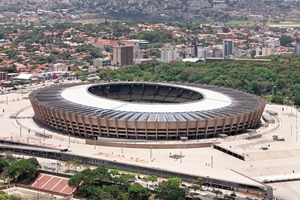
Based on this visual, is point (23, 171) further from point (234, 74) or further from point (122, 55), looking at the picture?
point (122, 55)

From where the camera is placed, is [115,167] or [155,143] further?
[155,143]

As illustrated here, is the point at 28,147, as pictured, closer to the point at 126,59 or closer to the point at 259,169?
the point at 259,169

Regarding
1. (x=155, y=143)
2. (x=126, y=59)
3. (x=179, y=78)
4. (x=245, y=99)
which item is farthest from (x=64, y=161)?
(x=126, y=59)

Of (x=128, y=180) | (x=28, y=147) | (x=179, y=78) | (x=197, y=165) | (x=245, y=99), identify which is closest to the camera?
(x=128, y=180)

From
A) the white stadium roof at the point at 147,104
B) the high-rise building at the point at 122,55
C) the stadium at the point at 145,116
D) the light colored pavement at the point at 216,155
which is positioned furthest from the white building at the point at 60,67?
the light colored pavement at the point at 216,155

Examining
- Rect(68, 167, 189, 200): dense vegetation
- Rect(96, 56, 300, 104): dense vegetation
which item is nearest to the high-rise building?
Rect(96, 56, 300, 104): dense vegetation

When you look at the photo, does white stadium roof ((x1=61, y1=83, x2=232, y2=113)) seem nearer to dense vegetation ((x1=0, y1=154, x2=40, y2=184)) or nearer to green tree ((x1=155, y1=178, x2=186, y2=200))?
dense vegetation ((x1=0, y1=154, x2=40, y2=184))
